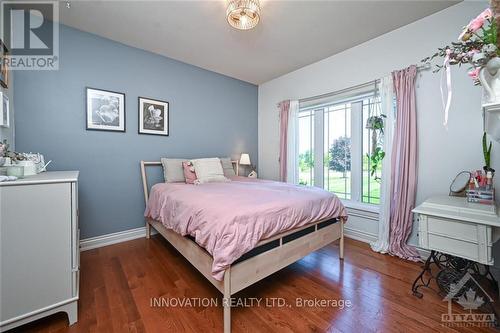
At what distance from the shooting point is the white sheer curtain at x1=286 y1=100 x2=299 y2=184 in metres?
3.46

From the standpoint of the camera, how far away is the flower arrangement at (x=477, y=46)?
2.92 feet

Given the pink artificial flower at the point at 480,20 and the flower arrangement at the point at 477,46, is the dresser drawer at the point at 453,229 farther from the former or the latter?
the pink artificial flower at the point at 480,20

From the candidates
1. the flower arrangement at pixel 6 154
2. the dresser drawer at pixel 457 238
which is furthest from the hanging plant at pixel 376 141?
the flower arrangement at pixel 6 154

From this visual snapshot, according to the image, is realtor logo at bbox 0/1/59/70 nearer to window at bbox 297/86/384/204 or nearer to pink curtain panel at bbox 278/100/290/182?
pink curtain panel at bbox 278/100/290/182

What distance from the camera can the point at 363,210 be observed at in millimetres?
2729

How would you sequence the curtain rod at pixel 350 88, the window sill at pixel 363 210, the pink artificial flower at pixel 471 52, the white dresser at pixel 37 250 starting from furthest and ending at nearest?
the window sill at pixel 363 210 < the curtain rod at pixel 350 88 < the white dresser at pixel 37 250 < the pink artificial flower at pixel 471 52

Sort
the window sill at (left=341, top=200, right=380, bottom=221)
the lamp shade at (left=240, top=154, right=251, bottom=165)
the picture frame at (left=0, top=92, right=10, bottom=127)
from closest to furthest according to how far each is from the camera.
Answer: the picture frame at (left=0, top=92, right=10, bottom=127) → the window sill at (left=341, top=200, right=380, bottom=221) → the lamp shade at (left=240, top=154, right=251, bottom=165)

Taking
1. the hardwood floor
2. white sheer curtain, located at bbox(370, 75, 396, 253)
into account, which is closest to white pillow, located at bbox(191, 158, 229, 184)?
the hardwood floor

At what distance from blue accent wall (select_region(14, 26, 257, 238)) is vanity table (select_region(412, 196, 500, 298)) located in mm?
2917

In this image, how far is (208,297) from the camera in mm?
1628

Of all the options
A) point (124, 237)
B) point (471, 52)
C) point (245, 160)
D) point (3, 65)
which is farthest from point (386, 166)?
point (3, 65)

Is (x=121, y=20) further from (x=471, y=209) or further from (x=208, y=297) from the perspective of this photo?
(x=471, y=209)

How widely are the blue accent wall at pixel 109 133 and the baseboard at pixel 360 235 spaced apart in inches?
94.9

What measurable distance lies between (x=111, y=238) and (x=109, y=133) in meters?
1.32
